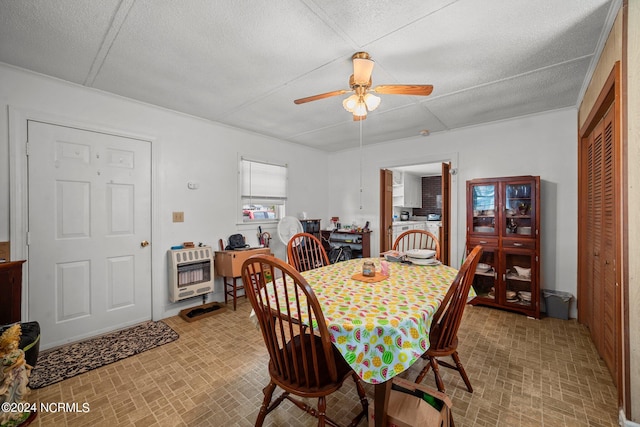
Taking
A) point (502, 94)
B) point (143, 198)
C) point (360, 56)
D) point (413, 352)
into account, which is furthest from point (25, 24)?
Answer: point (502, 94)

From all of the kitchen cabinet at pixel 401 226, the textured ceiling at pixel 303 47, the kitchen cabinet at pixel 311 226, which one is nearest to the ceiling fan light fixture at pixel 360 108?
the textured ceiling at pixel 303 47

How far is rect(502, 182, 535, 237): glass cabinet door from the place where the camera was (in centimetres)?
311

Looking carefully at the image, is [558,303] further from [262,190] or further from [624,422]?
[262,190]

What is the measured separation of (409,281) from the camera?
1.80 m

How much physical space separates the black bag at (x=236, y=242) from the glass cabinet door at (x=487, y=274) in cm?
298

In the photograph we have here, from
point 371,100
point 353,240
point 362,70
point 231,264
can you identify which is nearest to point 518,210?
point 353,240

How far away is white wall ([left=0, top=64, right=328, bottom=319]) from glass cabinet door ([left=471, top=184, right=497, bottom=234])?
9.14 ft

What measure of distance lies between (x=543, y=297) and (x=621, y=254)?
6.36 feet

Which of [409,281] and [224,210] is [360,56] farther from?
[224,210]

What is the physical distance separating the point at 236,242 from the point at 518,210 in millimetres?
3469

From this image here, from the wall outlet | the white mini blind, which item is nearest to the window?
the white mini blind

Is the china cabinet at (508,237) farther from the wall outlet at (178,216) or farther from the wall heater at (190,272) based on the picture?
the wall outlet at (178,216)

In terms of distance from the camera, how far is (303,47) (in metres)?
1.91

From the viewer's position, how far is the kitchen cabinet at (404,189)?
642cm
